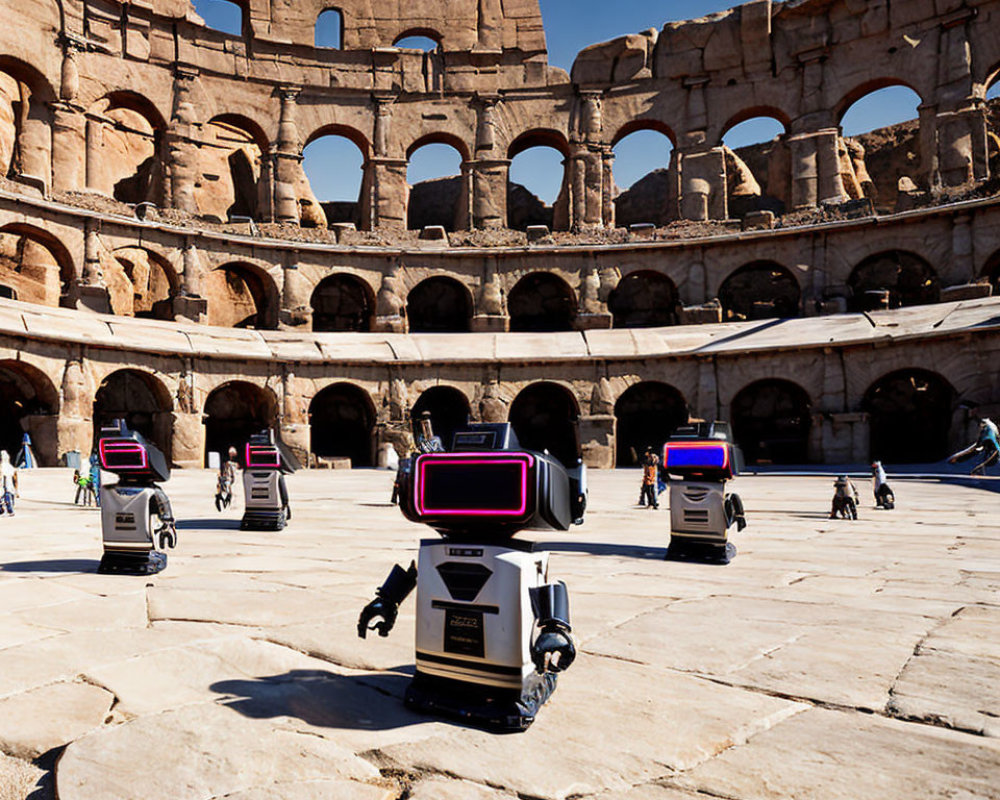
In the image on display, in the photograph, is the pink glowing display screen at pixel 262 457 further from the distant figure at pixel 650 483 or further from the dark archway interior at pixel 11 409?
the dark archway interior at pixel 11 409

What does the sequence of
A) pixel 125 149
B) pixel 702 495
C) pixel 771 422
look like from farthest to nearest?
pixel 125 149, pixel 771 422, pixel 702 495

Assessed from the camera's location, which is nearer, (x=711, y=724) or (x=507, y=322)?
(x=711, y=724)

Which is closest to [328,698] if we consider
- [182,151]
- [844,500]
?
[844,500]

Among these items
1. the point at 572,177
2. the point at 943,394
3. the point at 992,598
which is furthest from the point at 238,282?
the point at 992,598

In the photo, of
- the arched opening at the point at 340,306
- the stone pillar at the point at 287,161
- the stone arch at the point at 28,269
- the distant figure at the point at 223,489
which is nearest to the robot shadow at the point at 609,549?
the distant figure at the point at 223,489

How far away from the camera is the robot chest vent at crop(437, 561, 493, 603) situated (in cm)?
305

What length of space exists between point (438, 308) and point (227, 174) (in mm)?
13082

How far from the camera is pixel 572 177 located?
29.9 meters

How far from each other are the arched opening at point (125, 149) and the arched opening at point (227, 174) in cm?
242

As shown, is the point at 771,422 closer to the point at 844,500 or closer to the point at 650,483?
the point at 650,483

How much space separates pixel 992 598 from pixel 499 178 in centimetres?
2742

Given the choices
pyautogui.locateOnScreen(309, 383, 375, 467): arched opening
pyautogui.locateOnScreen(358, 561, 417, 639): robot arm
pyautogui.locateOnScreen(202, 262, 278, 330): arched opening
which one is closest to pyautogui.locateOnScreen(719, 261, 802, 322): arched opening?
pyautogui.locateOnScreen(309, 383, 375, 467): arched opening

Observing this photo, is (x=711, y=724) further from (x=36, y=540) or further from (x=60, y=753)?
(x=36, y=540)

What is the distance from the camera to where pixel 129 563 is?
237 inches
